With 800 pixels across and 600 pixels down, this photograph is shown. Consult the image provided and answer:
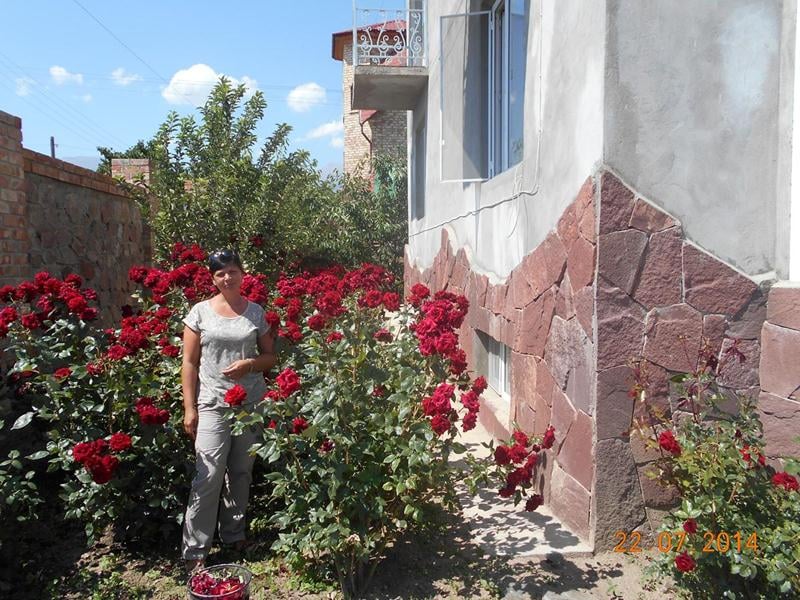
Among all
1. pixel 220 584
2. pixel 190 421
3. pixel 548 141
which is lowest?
pixel 220 584

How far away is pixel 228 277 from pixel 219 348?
1.19ft

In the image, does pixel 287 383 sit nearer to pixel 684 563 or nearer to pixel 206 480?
pixel 206 480

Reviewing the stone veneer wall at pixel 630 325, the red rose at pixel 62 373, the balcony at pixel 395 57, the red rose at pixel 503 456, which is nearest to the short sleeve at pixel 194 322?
the red rose at pixel 62 373

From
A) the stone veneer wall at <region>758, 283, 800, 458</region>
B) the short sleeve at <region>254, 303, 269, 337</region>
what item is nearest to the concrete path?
the stone veneer wall at <region>758, 283, 800, 458</region>

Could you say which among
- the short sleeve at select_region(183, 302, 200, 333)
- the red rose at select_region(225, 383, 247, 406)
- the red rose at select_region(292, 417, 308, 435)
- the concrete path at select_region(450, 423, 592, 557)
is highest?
the short sleeve at select_region(183, 302, 200, 333)

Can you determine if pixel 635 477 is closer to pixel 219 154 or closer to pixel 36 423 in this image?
pixel 36 423

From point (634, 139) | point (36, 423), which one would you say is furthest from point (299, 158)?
point (634, 139)

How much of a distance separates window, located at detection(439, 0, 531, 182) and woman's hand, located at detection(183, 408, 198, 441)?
3.01 meters

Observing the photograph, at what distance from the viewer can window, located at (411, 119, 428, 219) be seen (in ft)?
31.4

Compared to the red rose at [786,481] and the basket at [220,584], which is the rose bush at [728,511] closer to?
the red rose at [786,481]

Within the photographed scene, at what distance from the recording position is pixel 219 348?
332cm

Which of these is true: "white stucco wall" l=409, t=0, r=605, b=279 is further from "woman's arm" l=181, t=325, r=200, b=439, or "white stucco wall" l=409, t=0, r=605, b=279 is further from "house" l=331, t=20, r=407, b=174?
"house" l=331, t=20, r=407, b=174

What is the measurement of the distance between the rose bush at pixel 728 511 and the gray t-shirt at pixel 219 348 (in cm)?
198

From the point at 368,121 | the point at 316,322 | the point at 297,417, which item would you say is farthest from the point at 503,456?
the point at 368,121
